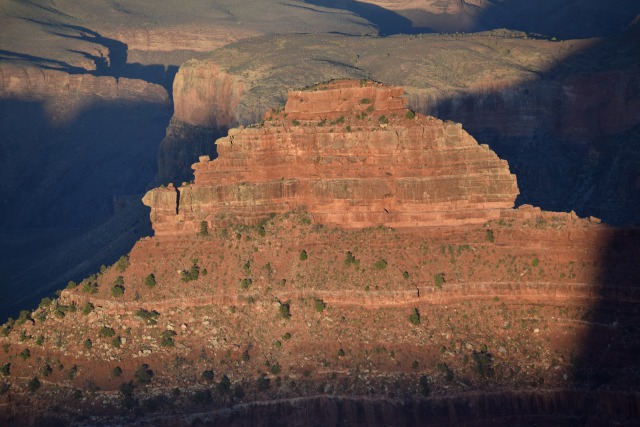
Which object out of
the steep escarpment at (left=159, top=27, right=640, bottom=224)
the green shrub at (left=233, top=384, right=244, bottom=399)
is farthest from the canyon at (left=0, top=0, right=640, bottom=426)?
the steep escarpment at (left=159, top=27, right=640, bottom=224)

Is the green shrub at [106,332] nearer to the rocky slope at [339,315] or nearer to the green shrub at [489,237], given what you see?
the rocky slope at [339,315]

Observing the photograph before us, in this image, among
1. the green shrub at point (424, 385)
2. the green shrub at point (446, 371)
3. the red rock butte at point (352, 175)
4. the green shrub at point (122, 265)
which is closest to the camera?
the green shrub at point (424, 385)

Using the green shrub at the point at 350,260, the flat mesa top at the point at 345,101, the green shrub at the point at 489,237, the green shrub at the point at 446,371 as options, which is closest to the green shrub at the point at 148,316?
the green shrub at the point at 350,260

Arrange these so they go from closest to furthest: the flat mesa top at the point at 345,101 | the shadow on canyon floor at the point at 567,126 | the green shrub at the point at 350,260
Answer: the green shrub at the point at 350,260, the flat mesa top at the point at 345,101, the shadow on canyon floor at the point at 567,126

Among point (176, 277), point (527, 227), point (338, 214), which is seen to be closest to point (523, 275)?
point (527, 227)

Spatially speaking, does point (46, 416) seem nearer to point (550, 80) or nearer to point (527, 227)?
point (527, 227)

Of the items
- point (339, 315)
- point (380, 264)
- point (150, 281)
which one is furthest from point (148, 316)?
point (380, 264)

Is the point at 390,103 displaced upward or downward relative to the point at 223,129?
upward
